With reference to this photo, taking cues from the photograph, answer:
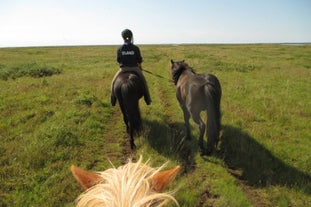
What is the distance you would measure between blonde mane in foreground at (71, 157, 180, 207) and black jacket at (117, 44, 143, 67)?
5.73 meters

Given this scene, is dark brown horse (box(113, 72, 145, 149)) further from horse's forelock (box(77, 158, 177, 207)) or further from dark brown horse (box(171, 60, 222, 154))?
horse's forelock (box(77, 158, 177, 207))

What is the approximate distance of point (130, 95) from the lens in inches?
256

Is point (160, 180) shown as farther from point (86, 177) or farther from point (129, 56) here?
point (129, 56)

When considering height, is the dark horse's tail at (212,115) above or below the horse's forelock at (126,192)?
below

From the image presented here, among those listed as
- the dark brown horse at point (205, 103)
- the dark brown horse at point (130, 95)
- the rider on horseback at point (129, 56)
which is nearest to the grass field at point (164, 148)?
the dark brown horse at point (130, 95)

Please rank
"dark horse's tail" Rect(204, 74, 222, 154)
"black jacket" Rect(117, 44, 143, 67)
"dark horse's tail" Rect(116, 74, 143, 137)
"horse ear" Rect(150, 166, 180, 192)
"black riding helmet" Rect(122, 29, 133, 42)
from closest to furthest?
"horse ear" Rect(150, 166, 180, 192), "dark horse's tail" Rect(204, 74, 222, 154), "dark horse's tail" Rect(116, 74, 143, 137), "black riding helmet" Rect(122, 29, 133, 42), "black jacket" Rect(117, 44, 143, 67)

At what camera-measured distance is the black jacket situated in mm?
7176

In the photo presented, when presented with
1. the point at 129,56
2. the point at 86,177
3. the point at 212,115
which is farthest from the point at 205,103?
the point at 86,177

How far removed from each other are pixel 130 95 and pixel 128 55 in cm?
132

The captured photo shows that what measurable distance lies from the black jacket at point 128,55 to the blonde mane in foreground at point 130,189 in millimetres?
5733

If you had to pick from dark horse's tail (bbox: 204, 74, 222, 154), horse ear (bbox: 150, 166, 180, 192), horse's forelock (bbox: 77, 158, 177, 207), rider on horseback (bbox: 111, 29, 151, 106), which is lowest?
dark horse's tail (bbox: 204, 74, 222, 154)

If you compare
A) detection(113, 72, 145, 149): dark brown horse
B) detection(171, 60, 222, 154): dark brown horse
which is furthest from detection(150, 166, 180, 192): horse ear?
detection(113, 72, 145, 149): dark brown horse

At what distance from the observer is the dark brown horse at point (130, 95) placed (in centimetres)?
648

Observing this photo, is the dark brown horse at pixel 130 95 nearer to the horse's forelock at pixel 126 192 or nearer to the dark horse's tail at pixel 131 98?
the dark horse's tail at pixel 131 98
